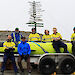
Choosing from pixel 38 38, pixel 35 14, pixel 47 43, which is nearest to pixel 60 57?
pixel 47 43

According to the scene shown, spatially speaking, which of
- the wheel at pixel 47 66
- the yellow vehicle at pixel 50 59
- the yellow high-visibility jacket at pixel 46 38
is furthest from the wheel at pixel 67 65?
the yellow high-visibility jacket at pixel 46 38

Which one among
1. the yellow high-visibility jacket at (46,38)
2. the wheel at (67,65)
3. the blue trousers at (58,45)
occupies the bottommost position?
the wheel at (67,65)

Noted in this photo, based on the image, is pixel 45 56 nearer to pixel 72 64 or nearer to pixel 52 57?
pixel 52 57

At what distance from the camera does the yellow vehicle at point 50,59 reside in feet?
24.5

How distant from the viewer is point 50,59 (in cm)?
745

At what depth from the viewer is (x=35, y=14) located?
52781mm

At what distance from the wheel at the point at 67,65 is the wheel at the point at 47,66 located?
439 millimetres

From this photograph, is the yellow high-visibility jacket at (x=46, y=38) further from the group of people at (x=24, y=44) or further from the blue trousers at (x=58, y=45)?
the blue trousers at (x=58, y=45)

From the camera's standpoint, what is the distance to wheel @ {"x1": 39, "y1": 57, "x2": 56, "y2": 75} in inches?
292

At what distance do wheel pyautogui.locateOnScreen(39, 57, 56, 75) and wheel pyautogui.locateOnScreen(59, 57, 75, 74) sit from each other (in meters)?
0.44

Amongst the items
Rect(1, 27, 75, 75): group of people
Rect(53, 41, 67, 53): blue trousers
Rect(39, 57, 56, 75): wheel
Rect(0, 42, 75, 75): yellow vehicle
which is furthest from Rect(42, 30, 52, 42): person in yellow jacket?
Rect(39, 57, 56, 75): wheel

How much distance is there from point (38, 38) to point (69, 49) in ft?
5.87

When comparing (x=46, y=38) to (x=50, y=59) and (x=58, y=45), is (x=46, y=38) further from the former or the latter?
(x=50, y=59)

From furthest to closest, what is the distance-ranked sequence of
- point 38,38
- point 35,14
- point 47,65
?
point 35,14 → point 38,38 → point 47,65
